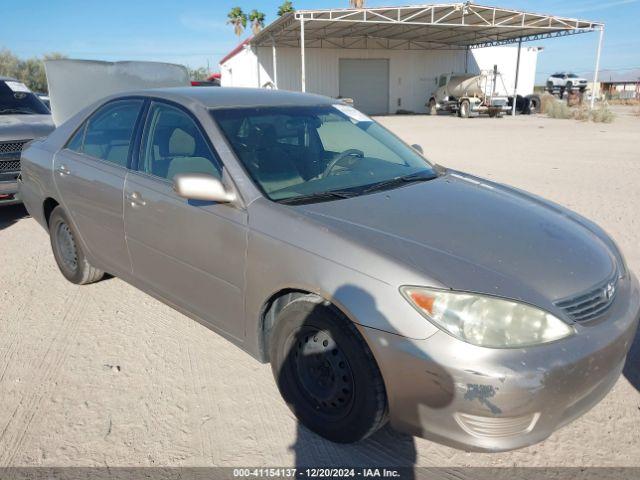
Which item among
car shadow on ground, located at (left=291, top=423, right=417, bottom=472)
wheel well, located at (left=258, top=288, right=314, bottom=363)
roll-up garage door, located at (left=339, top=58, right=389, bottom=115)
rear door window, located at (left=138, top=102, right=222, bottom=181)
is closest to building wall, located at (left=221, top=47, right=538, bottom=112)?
roll-up garage door, located at (left=339, top=58, right=389, bottom=115)

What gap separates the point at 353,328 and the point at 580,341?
92 cm

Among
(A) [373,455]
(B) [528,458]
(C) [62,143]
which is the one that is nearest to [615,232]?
(B) [528,458]

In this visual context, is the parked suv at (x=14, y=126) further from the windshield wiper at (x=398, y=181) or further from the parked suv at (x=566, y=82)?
the parked suv at (x=566, y=82)

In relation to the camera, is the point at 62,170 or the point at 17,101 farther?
the point at 17,101

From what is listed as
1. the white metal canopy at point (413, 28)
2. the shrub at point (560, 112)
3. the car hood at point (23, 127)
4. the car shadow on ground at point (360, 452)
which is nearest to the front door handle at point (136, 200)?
the car shadow on ground at point (360, 452)

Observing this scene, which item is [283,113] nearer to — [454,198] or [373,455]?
[454,198]

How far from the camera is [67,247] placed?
4301 millimetres

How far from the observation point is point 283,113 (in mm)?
3291

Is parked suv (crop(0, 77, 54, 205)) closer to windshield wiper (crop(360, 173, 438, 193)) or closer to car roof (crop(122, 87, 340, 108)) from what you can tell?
car roof (crop(122, 87, 340, 108))

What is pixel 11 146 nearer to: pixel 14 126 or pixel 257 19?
pixel 14 126

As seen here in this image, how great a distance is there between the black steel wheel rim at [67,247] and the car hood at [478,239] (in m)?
2.59

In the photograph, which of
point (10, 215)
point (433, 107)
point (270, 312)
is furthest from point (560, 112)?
point (270, 312)

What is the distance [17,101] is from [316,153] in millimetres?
6662

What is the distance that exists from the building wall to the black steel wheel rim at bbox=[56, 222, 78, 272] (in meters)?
26.5
